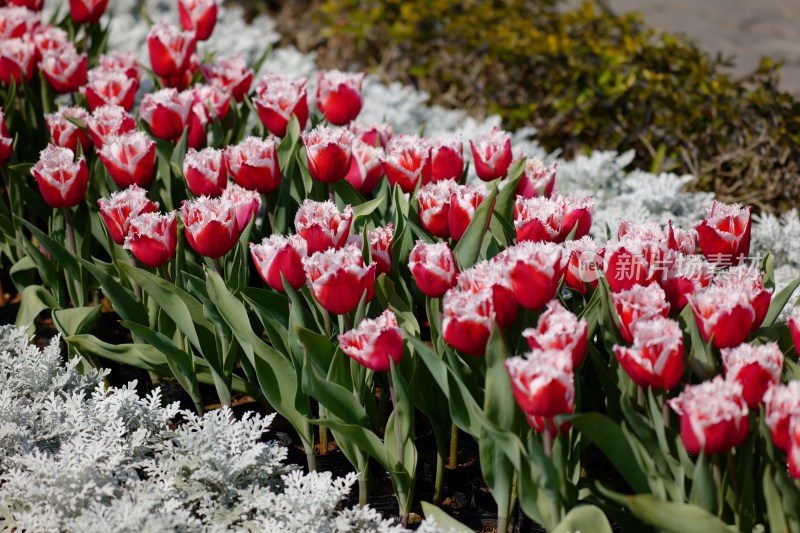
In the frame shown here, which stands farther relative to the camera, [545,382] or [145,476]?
[145,476]

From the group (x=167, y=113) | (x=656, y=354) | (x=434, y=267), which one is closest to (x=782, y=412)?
(x=656, y=354)

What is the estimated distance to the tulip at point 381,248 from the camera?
193cm

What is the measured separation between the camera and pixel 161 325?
7.44 ft

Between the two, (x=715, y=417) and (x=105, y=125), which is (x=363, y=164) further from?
(x=715, y=417)

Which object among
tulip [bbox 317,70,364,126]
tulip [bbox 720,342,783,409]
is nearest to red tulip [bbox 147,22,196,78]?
tulip [bbox 317,70,364,126]

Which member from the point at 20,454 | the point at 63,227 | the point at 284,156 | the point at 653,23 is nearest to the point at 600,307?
the point at 284,156

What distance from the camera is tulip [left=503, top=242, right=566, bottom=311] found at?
1607 mm

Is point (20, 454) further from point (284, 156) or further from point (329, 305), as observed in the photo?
point (284, 156)

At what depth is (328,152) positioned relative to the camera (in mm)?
2139

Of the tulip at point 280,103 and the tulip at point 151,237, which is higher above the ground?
the tulip at point 280,103

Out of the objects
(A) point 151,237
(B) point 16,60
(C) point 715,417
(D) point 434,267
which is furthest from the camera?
(B) point 16,60

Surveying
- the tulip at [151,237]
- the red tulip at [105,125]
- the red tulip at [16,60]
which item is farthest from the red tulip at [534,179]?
the red tulip at [16,60]

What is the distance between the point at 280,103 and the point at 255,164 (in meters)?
0.42

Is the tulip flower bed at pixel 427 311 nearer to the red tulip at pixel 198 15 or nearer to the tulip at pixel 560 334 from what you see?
the tulip at pixel 560 334
